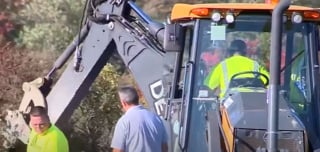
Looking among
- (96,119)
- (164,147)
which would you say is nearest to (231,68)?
(164,147)

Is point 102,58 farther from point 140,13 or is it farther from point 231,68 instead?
point 231,68

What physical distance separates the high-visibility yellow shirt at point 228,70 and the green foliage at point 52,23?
1271 centimetres

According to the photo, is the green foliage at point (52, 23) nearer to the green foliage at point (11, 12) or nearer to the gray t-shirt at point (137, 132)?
the green foliage at point (11, 12)

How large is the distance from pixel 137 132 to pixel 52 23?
12341 millimetres

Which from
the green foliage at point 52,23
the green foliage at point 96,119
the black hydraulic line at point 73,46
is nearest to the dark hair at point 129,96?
the black hydraulic line at point 73,46

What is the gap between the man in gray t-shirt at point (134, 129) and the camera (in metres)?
9.08

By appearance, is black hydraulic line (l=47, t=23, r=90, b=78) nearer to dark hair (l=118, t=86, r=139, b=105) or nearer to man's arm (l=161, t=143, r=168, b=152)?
dark hair (l=118, t=86, r=139, b=105)

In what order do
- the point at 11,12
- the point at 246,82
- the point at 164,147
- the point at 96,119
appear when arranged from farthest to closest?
the point at 11,12 → the point at 96,119 → the point at 164,147 → the point at 246,82

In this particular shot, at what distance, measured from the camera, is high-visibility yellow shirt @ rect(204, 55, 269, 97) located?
8.27 metres

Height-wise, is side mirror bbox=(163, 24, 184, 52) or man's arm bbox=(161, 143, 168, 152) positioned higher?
side mirror bbox=(163, 24, 184, 52)

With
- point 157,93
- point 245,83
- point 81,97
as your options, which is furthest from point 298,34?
point 81,97

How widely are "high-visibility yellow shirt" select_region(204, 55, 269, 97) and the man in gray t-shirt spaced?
1.02 m

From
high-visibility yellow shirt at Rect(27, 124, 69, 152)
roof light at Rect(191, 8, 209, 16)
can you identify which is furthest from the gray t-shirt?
roof light at Rect(191, 8, 209, 16)

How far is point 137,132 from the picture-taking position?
909 centimetres
